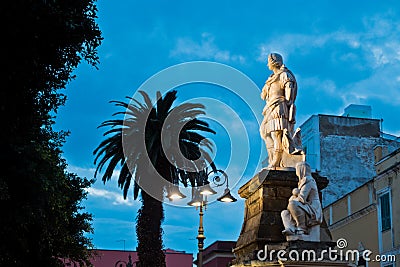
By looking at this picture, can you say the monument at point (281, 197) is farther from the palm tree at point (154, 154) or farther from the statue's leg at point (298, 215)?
the palm tree at point (154, 154)

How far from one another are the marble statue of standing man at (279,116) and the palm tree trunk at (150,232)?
11701 mm

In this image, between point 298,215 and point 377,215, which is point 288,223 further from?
point 377,215

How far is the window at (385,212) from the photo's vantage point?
2489 cm

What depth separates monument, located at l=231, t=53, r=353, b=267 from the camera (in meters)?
9.92

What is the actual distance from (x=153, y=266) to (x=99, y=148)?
17.5 feet

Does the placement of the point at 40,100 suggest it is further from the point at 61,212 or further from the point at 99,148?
the point at 99,148

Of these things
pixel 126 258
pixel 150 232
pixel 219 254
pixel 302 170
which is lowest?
pixel 302 170

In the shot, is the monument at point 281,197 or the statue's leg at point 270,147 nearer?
the monument at point 281,197

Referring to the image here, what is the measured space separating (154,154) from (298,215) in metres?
13.0

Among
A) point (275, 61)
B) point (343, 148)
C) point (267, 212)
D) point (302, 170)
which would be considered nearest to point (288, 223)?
point (267, 212)

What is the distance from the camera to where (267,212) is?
34.6 feet

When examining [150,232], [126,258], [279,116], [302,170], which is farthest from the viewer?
[126,258]

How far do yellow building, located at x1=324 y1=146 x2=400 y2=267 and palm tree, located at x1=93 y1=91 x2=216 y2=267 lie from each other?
23.8 ft

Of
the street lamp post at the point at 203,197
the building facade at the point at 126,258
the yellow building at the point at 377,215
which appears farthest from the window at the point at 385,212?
the building facade at the point at 126,258
